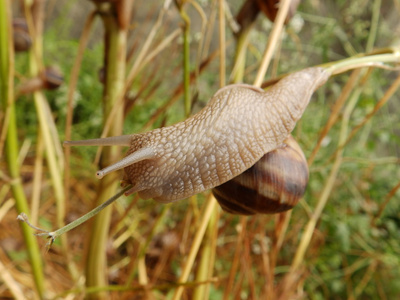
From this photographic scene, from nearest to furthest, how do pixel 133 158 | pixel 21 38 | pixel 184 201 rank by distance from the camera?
1. pixel 133 158
2. pixel 21 38
3. pixel 184 201

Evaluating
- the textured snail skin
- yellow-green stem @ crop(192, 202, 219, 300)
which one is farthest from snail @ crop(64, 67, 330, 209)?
yellow-green stem @ crop(192, 202, 219, 300)

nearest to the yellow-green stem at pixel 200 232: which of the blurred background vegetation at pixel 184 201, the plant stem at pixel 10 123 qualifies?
the blurred background vegetation at pixel 184 201

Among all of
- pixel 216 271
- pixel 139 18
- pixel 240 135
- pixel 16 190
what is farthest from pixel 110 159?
pixel 139 18

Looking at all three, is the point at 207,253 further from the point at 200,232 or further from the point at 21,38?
the point at 21,38

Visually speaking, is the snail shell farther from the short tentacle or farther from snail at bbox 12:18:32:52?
snail at bbox 12:18:32:52

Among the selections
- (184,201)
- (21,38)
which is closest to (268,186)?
(21,38)

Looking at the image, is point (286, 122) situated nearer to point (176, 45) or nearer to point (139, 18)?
point (176, 45)
